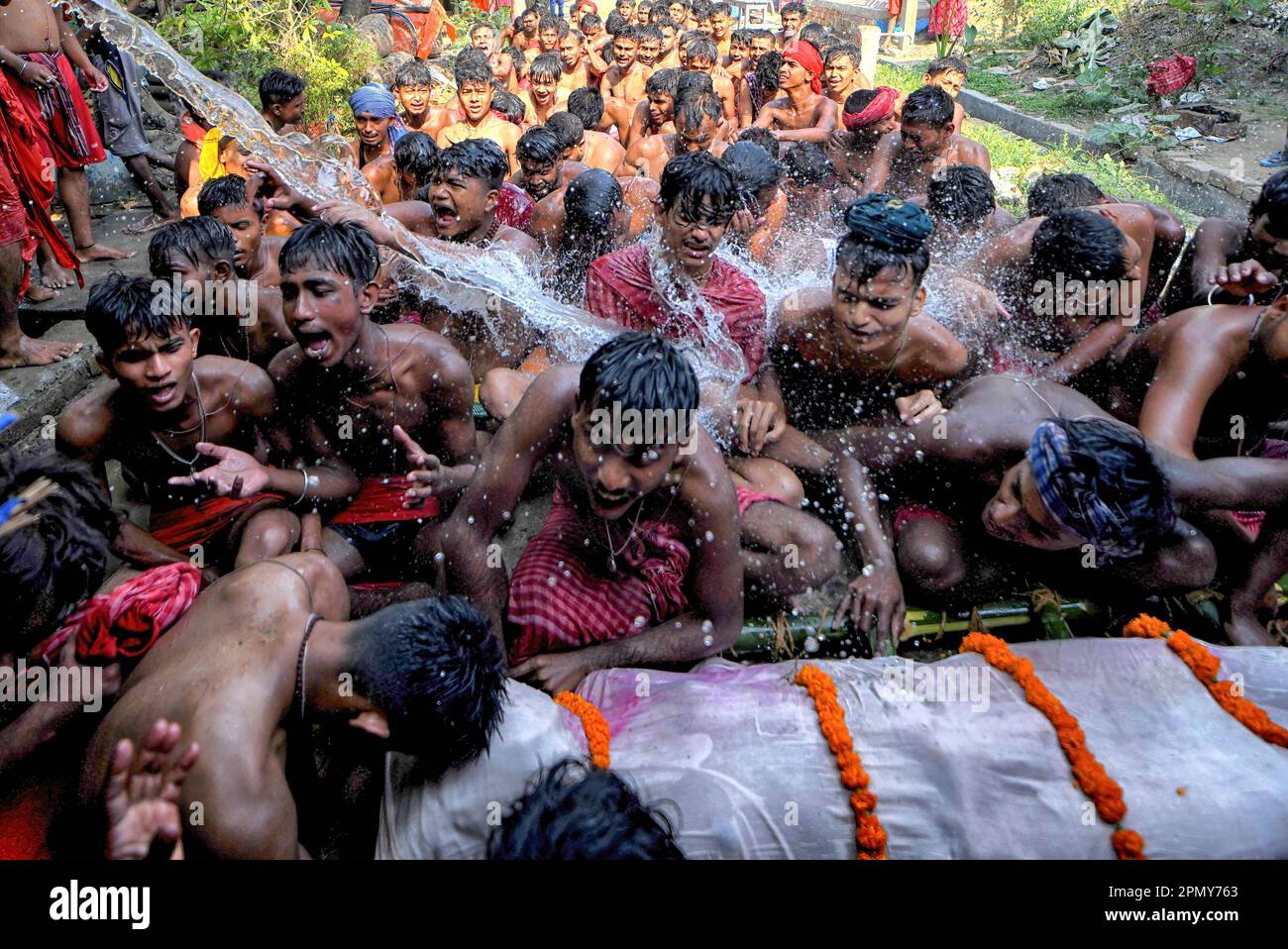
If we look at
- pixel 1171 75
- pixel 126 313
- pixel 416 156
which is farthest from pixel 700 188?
pixel 1171 75

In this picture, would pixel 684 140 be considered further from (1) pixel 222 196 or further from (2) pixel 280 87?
(1) pixel 222 196

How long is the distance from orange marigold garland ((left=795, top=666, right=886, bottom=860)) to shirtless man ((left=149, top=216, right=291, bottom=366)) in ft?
8.99

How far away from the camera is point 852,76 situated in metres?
8.80

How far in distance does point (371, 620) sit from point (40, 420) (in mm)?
3338

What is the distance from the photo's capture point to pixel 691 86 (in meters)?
7.72

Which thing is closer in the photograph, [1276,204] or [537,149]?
[1276,204]

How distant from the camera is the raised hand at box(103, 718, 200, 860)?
158 cm

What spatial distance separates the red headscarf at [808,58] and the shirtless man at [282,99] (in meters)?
4.99

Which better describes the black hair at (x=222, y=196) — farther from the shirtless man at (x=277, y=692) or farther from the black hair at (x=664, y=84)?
the black hair at (x=664, y=84)

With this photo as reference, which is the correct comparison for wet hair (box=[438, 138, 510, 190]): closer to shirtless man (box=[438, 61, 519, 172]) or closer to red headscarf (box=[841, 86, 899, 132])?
shirtless man (box=[438, 61, 519, 172])

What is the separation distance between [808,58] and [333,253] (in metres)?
7.54

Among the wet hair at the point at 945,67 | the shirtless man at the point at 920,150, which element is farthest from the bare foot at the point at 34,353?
the wet hair at the point at 945,67
